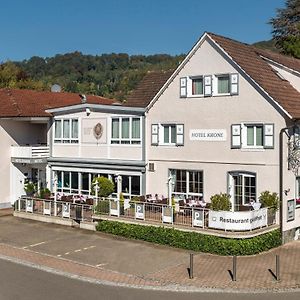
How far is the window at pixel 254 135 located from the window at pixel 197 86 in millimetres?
3028

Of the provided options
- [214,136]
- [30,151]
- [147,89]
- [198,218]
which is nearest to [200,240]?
[198,218]

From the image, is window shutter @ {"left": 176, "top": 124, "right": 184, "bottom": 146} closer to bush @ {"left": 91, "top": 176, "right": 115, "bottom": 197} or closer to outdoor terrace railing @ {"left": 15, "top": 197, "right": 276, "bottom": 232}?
outdoor terrace railing @ {"left": 15, "top": 197, "right": 276, "bottom": 232}

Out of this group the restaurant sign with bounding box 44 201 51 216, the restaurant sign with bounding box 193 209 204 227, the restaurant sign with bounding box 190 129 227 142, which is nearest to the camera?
the restaurant sign with bounding box 193 209 204 227

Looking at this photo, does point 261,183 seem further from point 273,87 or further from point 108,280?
point 108,280

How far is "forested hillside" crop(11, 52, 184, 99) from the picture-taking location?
406 feet

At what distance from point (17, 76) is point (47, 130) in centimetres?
3751

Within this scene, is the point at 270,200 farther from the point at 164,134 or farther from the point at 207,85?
the point at 164,134

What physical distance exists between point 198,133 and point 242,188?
135 inches

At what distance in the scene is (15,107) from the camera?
104 ft

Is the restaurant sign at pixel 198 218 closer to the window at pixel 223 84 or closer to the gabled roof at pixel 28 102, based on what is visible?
the window at pixel 223 84

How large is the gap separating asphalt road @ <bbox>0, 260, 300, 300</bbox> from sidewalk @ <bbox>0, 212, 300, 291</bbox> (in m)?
0.49

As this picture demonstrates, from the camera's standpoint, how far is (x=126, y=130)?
2705 cm

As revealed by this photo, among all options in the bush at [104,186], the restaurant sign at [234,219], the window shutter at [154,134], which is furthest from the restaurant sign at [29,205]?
the restaurant sign at [234,219]

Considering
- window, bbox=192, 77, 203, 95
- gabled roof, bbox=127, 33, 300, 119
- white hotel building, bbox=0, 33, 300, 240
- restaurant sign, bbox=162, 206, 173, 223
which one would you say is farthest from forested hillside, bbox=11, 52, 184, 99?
restaurant sign, bbox=162, 206, 173, 223
